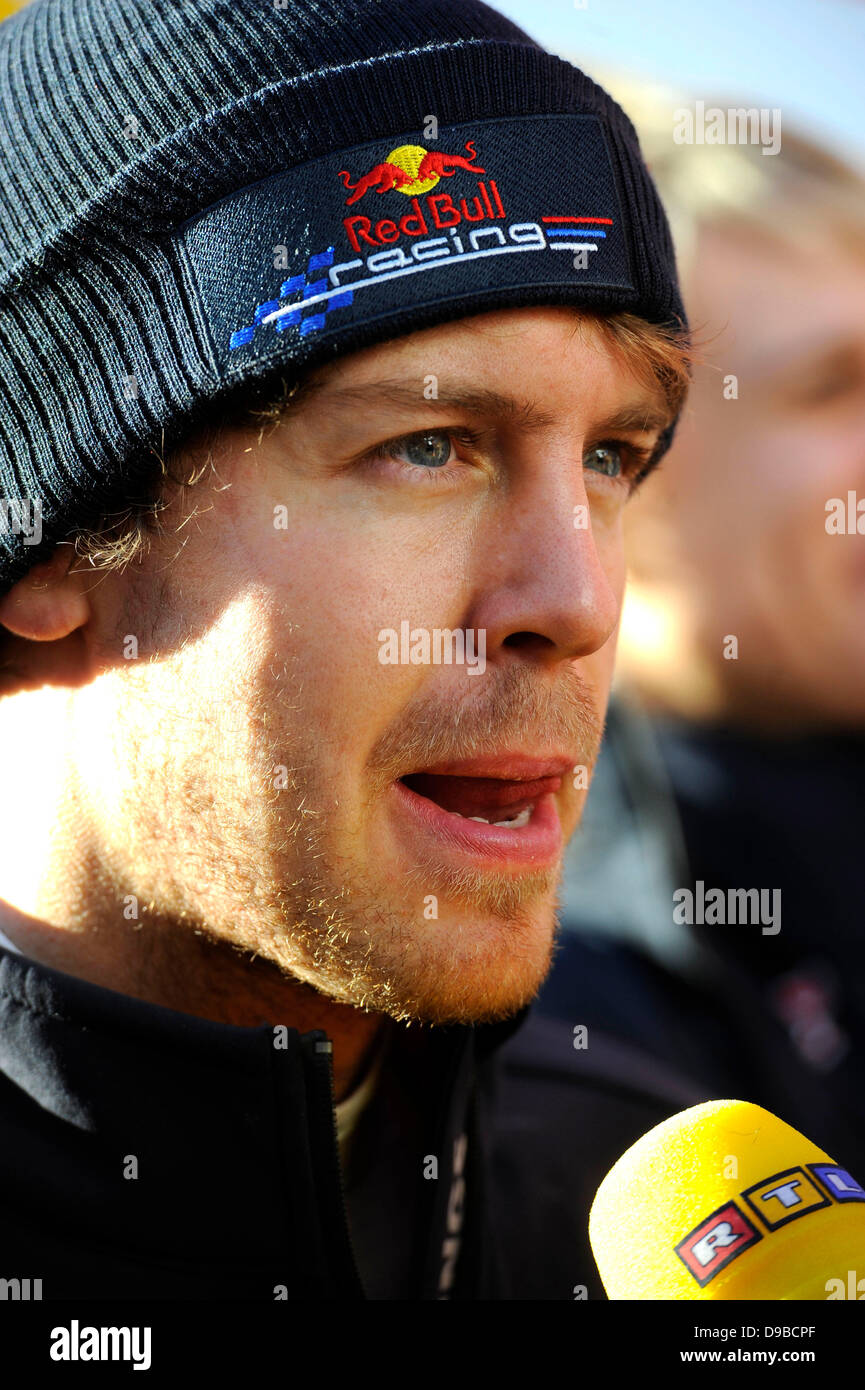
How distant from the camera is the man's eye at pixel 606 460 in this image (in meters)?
1.86

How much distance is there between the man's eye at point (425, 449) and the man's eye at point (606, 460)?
29 cm

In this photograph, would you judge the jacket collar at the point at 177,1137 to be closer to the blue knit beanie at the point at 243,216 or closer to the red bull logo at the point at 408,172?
the blue knit beanie at the point at 243,216

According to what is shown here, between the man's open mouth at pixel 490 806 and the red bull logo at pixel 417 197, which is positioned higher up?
the red bull logo at pixel 417 197

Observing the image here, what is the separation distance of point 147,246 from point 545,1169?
1.58m

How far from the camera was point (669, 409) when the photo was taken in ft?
6.37

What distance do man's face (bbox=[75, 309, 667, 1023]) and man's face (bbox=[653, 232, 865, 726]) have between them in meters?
1.91

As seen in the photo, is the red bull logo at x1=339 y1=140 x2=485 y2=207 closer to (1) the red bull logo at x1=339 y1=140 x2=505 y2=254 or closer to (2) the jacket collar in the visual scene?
(1) the red bull logo at x1=339 y1=140 x2=505 y2=254

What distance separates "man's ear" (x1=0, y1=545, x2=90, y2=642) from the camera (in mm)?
1709

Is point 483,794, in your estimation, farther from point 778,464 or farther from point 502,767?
point 778,464

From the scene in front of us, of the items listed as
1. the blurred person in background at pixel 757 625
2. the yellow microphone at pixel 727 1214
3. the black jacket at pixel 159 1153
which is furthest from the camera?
the blurred person in background at pixel 757 625

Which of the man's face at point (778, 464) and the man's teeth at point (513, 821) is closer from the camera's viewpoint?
the man's teeth at point (513, 821)

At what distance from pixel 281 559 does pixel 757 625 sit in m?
2.25

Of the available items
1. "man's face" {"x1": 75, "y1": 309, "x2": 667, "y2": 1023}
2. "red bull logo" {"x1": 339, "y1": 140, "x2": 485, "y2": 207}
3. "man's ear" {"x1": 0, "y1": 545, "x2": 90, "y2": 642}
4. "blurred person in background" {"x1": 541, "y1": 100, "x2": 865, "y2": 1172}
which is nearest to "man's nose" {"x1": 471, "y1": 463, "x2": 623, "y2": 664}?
"man's face" {"x1": 75, "y1": 309, "x2": 667, "y2": 1023}

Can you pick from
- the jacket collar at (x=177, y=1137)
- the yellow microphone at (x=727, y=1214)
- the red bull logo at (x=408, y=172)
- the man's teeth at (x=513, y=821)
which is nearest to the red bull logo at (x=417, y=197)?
the red bull logo at (x=408, y=172)
